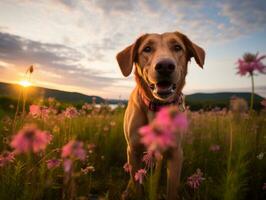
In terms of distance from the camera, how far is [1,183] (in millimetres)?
2578

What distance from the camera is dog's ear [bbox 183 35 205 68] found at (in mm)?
4659

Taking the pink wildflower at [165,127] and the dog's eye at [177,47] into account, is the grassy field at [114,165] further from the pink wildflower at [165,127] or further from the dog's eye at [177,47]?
the dog's eye at [177,47]

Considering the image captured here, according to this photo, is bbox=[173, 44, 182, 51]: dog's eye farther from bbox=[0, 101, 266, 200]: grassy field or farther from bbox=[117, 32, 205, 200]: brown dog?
bbox=[0, 101, 266, 200]: grassy field

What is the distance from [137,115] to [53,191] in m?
1.53

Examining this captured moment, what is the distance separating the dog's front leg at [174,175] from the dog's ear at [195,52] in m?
1.51

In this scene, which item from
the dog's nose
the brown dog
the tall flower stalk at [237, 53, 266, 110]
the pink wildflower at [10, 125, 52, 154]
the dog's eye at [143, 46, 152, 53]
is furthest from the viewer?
the dog's eye at [143, 46, 152, 53]

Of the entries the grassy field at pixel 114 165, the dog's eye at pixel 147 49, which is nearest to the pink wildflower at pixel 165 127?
the grassy field at pixel 114 165

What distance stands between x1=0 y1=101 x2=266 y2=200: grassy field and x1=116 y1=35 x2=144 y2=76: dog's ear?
0.99 meters

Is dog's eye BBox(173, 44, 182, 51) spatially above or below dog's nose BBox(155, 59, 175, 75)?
above

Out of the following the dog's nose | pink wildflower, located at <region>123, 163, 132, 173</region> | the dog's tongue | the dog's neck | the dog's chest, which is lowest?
pink wildflower, located at <region>123, 163, 132, 173</region>

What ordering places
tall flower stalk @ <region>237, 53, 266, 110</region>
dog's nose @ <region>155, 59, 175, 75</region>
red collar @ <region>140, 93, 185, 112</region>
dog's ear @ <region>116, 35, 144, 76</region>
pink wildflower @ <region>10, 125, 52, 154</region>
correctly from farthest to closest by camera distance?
dog's ear @ <region>116, 35, 144, 76</region> → red collar @ <region>140, 93, 185, 112</region> → dog's nose @ <region>155, 59, 175, 75</region> → tall flower stalk @ <region>237, 53, 266, 110</region> → pink wildflower @ <region>10, 125, 52, 154</region>

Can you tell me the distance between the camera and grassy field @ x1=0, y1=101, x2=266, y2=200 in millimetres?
2441

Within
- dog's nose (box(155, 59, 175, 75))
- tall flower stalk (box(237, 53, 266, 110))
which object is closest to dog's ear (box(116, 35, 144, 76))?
dog's nose (box(155, 59, 175, 75))

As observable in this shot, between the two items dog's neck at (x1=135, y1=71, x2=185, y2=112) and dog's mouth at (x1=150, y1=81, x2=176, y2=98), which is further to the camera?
dog's neck at (x1=135, y1=71, x2=185, y2=112)
